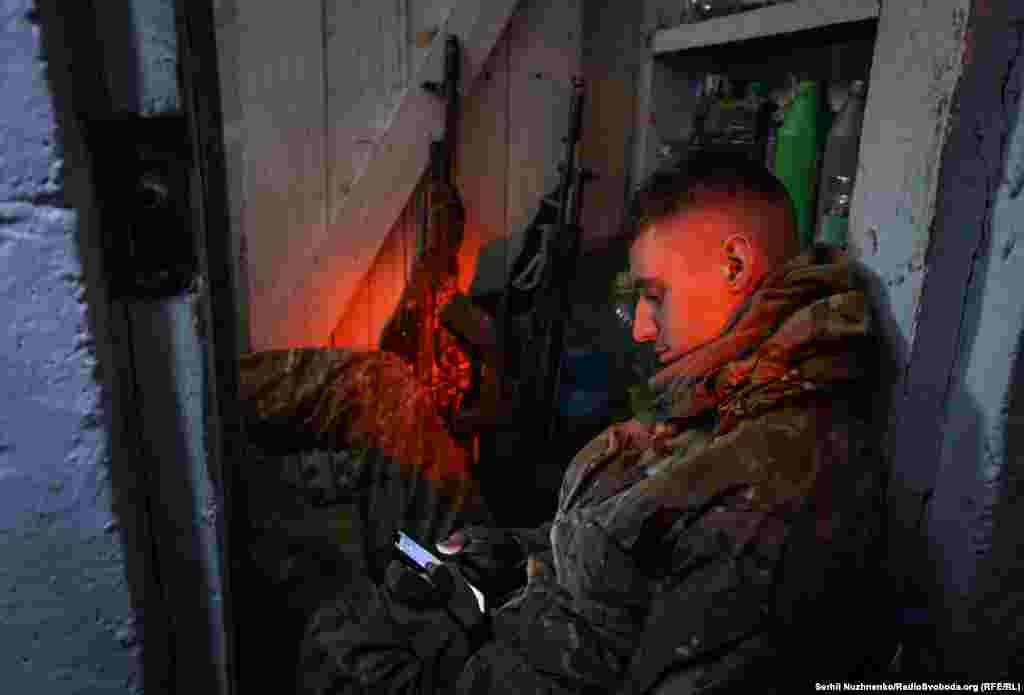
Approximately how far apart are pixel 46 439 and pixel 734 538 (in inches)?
24.3

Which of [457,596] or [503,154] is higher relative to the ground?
[503,154]

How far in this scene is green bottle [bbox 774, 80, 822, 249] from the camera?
5.03 ft

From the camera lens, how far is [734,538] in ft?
2.42

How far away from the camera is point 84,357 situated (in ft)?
1.32

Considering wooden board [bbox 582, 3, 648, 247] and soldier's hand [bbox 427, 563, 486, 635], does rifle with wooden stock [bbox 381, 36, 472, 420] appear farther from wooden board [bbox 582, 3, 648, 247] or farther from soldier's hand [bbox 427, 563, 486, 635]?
soldier's hand [bbox 427, 563, 486, 635]

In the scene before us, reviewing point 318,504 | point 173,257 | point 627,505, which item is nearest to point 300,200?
point 318,504

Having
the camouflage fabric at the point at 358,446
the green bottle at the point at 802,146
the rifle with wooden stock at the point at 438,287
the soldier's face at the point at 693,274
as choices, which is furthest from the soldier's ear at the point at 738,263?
the rifle with wooden stock at the point at 438,287

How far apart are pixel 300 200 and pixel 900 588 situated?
70.2 inches

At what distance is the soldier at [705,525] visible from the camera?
73cm

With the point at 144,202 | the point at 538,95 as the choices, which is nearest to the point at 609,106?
the point at 538,95

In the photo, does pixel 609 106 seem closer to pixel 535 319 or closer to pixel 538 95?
pixel 538 95

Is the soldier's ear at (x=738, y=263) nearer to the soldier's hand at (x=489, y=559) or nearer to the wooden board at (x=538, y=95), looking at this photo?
the soldier's hand at (x=489, y=559)

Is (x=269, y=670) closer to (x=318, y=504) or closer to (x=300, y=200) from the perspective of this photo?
(x=318, y=504)

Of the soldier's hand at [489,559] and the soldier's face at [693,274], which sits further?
the soldier's hand at [489,559]
